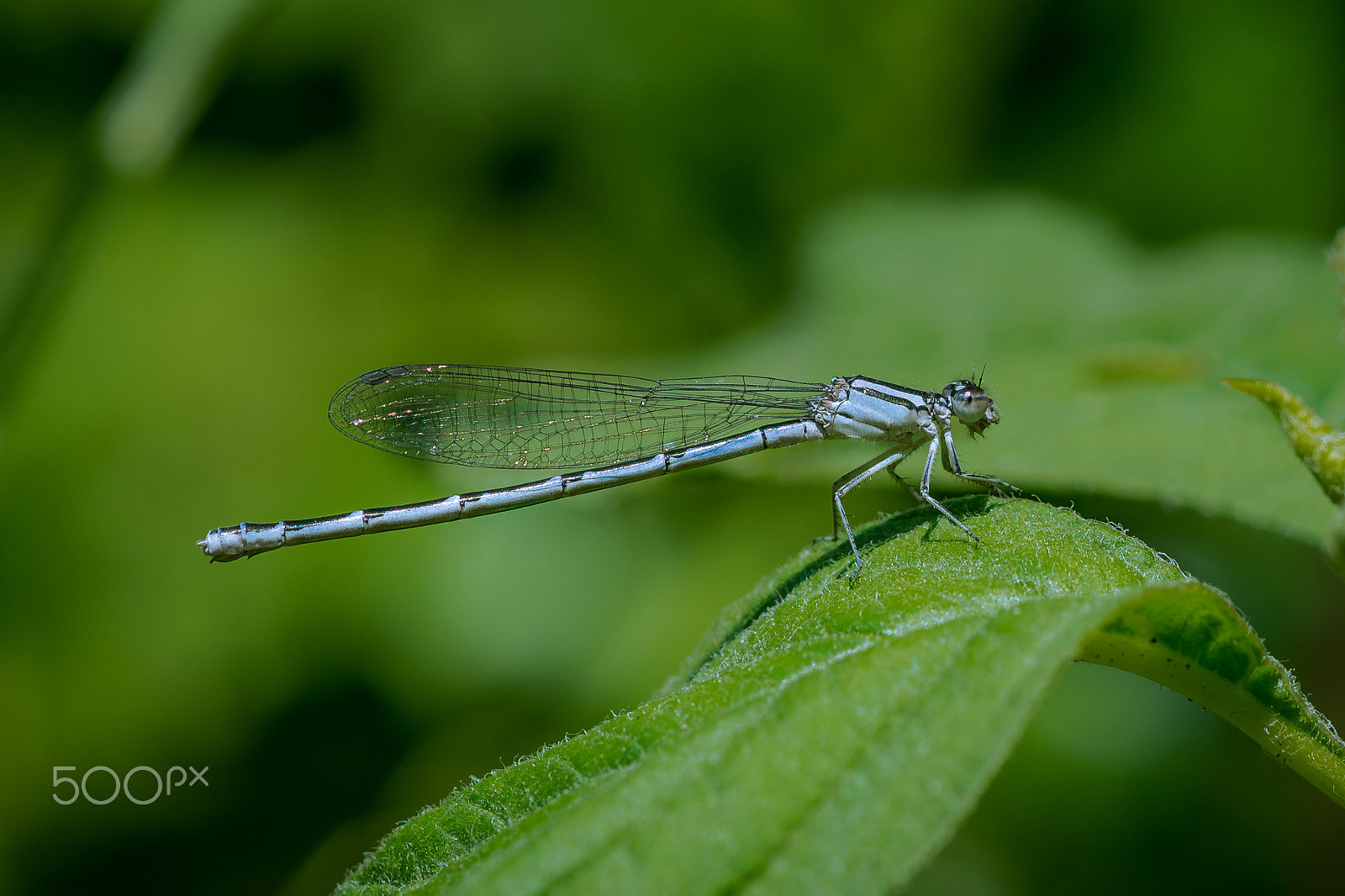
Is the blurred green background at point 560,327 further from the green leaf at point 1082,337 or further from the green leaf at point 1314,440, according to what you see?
the green leaf at point 1314,440

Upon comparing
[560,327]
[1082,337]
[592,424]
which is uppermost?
[560,327]

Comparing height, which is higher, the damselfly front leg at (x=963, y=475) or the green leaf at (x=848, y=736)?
the damselfly front leg at (x=963, y=475)

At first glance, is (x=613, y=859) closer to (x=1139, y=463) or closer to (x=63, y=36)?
(x=1139, y=463)

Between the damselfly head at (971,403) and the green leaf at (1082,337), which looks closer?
the green leaf at (1082,337)

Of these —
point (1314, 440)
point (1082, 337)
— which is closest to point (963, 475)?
point (1082, 337)

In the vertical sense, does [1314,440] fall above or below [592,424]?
below

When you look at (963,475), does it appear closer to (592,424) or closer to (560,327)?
(592,424)

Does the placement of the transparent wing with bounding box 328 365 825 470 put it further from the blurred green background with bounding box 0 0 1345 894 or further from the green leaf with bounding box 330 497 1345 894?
the green leaf with bounding box 330 497 1345 894

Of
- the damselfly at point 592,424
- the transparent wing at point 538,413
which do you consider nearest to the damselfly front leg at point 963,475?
the damselfly at point 592,424
